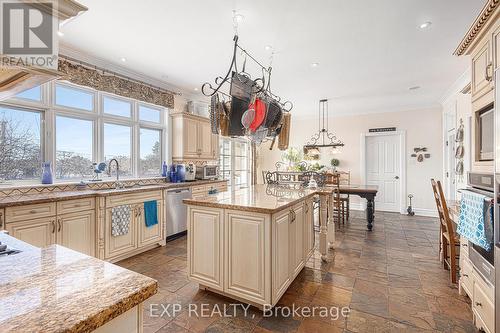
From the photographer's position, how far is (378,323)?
6.41ft

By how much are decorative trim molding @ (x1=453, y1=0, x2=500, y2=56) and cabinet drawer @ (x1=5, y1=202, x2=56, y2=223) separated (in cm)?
405

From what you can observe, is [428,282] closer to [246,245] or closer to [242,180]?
[246,245]

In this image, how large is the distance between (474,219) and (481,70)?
1.15 metres

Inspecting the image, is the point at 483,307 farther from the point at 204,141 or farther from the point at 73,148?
the point at 73,148

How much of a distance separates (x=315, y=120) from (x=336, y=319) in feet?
19.5

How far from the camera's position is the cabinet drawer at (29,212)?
2246mm

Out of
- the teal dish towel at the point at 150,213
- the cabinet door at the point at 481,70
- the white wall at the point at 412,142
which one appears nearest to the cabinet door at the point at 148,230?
the teal dish towel at the point at 150,213

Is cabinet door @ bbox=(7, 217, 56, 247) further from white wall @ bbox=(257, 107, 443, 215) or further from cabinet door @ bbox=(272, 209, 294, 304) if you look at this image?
white wall @ bbox=(257, 107, 443, 215)

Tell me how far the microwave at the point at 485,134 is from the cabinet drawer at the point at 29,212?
12.7ft

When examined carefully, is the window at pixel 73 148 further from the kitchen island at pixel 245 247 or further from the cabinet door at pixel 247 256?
the cabinet door at pixel 247 256

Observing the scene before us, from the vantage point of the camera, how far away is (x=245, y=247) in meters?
2.10

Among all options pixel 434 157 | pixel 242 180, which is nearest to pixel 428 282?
pixel 434 157

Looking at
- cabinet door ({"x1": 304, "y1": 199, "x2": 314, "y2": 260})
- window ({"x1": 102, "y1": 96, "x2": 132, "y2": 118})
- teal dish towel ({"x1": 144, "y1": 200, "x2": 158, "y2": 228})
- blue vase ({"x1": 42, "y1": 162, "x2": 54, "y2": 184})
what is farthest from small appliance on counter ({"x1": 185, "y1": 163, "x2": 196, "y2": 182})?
cabinet door ({"x1": 304, "y1": 199, "x2": 314, "y2": 260})

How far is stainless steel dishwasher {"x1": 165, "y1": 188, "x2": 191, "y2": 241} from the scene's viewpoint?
3926 millimetres
